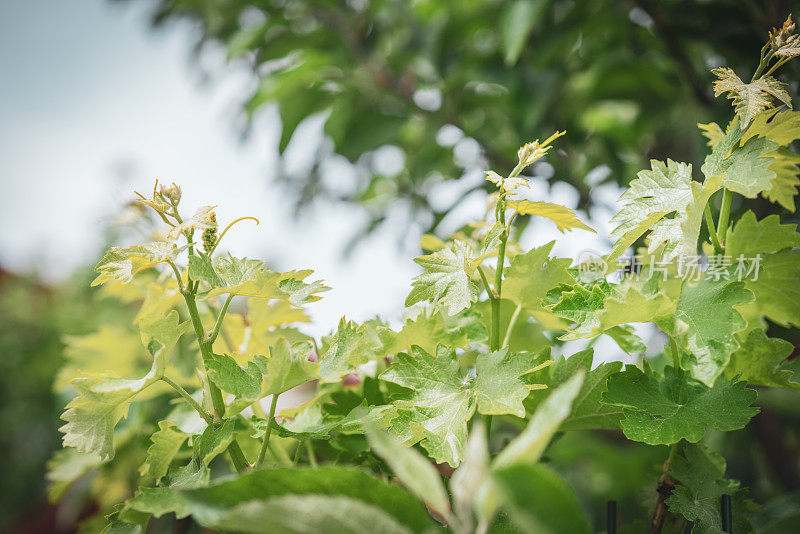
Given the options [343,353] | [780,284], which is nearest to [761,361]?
[780,284]

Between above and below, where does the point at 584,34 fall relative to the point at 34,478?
above

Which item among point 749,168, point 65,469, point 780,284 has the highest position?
point 749,168

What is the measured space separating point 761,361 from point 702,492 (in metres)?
0.10

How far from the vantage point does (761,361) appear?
0.33 metres

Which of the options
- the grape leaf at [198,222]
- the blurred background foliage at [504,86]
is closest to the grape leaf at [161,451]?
the grape leaf at [198,222]

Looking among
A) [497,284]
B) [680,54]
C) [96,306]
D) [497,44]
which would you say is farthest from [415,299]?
[96,306]

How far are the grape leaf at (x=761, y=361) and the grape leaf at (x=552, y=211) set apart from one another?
0.44 feet

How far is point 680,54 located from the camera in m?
0.85

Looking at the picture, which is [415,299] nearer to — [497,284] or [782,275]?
[497,284]

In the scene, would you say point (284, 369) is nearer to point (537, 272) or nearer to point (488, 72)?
point (537, 272)

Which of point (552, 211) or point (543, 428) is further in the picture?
point (552, 211)

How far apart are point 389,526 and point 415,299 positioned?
15cm

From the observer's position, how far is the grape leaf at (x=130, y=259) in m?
0.31

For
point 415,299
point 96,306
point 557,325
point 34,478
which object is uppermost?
point 415,299
